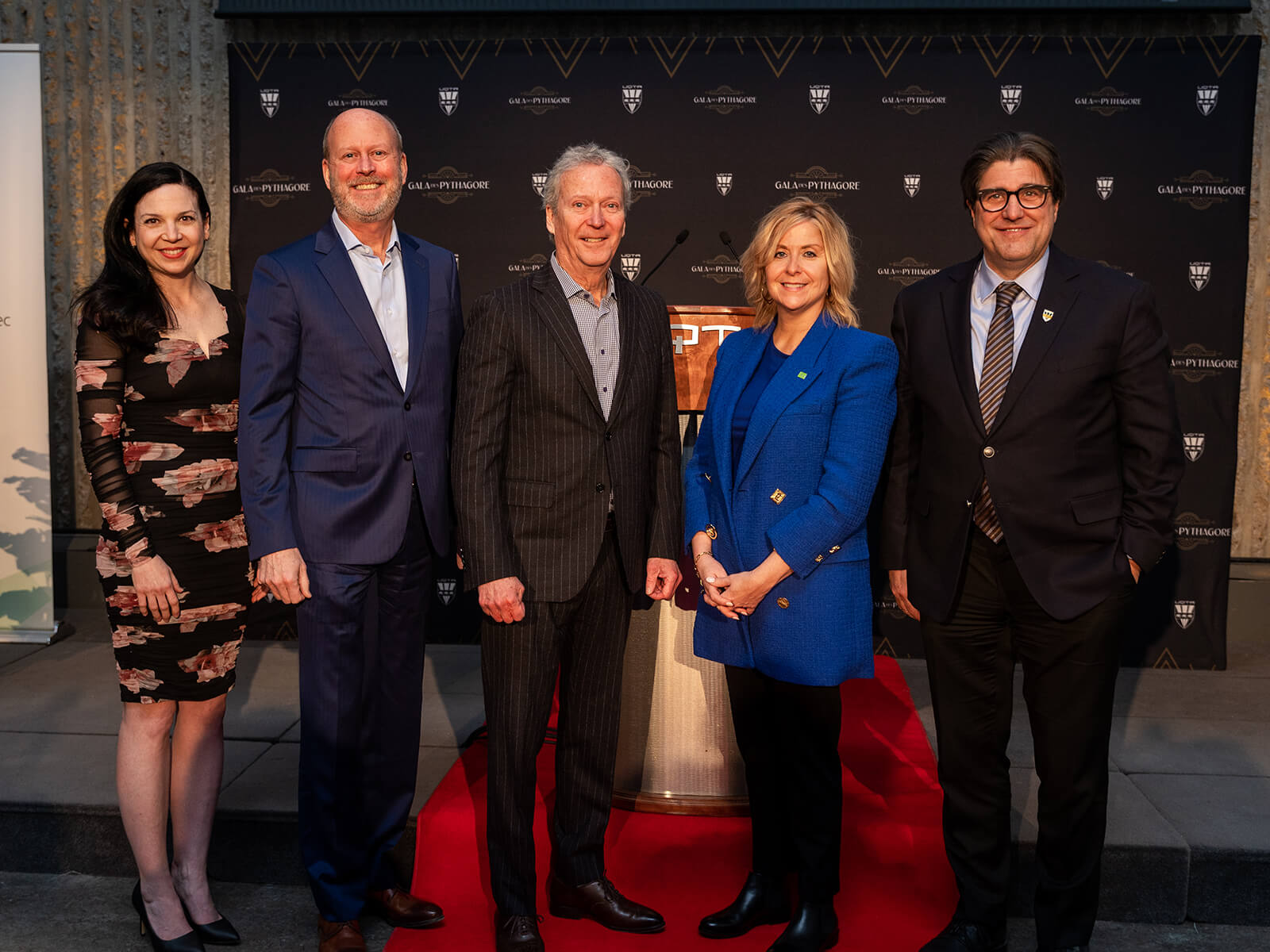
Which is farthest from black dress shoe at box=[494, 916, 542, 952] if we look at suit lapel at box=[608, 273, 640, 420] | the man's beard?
the man's beard

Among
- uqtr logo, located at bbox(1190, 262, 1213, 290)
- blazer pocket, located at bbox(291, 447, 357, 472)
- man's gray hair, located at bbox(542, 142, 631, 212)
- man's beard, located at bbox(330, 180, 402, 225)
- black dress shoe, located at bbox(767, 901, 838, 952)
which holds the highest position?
uqtr logo, located at bbox(1190, 262, 1213, 290)

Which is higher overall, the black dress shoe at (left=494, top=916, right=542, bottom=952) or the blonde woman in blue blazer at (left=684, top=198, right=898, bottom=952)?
the blonde woman in blue blazer at (left=684, top=198, right=898, bottom=952)

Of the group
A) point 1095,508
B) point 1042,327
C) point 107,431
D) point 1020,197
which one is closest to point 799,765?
point 1095,508

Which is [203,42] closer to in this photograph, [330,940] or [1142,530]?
[330,940]

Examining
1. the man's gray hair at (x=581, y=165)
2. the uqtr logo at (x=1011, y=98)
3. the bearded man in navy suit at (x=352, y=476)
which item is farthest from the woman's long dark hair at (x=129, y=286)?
the uqtr logo at (x=1011, y=98)

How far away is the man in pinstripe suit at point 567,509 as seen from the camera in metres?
2.10

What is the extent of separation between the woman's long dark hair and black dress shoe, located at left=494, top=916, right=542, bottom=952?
56.9 inches

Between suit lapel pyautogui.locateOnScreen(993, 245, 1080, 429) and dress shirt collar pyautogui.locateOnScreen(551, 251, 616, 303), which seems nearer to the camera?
suit lapel pyautogui.locateOnScreen(993, 245, 1080, 429)

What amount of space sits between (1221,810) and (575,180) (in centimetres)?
233

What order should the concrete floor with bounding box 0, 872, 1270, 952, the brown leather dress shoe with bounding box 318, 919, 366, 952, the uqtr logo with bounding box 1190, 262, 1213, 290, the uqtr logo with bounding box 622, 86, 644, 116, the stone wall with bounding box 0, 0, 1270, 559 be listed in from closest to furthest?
the brown leather dress shoe with bounding box 318, 919, 366, 952 < the concrete floor with bounding box 0, 872, 1270, 952 < the uqtr logo with bounding box 1190, 262, 1213, 290 < the uqtr logo with bounding box 622, 86, 644, 116 < the stone wall with bounding box 0, 0, 1270, 559

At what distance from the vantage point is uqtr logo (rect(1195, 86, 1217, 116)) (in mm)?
4207

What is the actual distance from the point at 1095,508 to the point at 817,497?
556 mm

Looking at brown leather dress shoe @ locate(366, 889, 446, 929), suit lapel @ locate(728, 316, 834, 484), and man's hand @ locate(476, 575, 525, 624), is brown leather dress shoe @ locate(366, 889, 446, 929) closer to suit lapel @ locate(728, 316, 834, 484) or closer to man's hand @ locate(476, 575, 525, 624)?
man's hand @ locate(476, 575, 525, 624)

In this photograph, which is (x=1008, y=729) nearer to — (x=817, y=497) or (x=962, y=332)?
(x=817, y=497)
